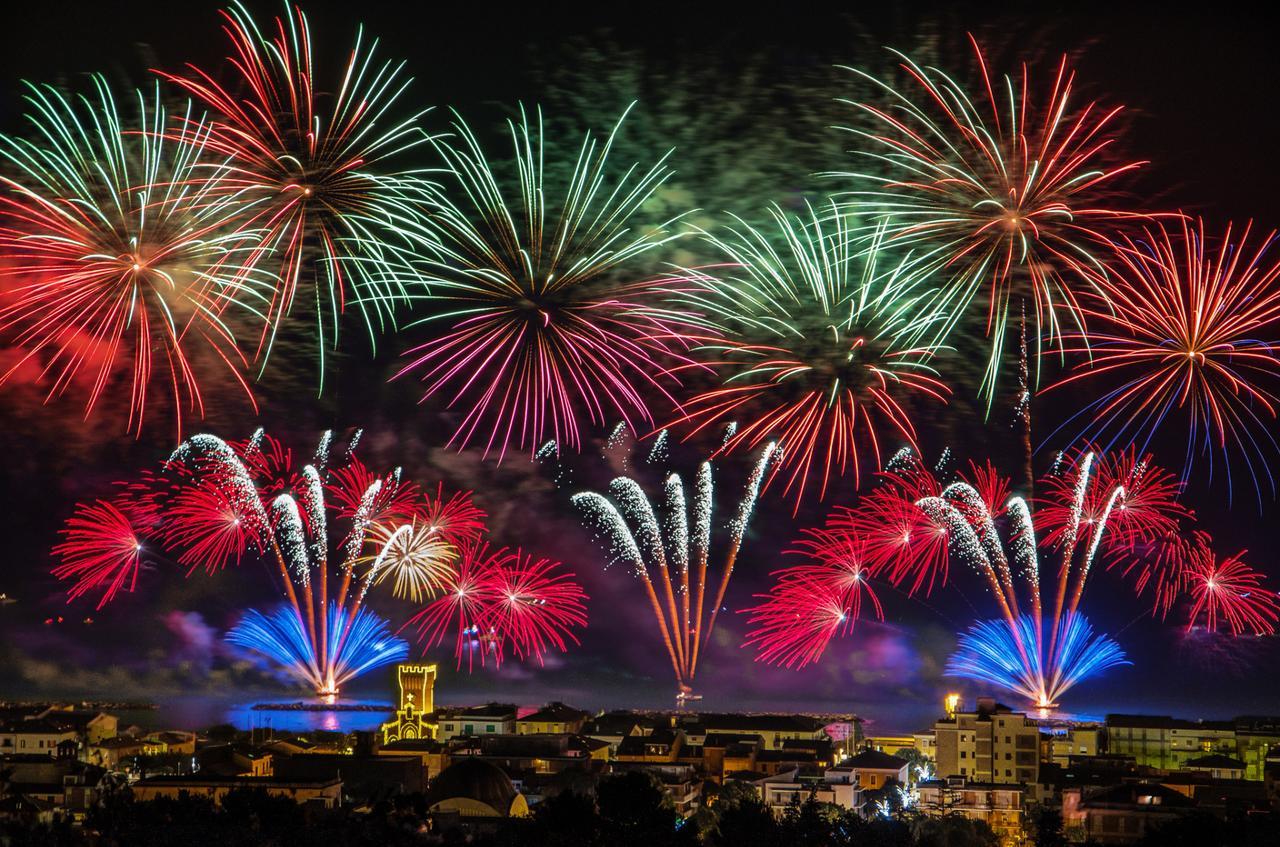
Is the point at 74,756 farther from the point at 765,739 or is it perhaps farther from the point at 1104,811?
the point at 1104,811

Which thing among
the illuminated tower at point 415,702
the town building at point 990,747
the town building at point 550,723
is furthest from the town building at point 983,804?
the illuminated tower at point 415,702

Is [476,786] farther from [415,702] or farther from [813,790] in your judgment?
[415,702]

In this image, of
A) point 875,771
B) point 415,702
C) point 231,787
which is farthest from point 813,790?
point 415,702

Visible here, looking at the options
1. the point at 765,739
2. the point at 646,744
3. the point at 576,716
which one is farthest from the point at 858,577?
the point at 576,716

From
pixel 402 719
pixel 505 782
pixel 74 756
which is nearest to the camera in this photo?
pixel 505 782

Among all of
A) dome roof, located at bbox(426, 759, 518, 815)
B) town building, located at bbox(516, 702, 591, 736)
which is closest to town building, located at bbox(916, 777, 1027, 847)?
dome roof, located at bbox(426, 759, 518, 815)

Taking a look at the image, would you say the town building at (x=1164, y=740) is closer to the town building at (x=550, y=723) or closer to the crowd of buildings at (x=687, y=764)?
the crowd of buildings at (x=687, y=764)
